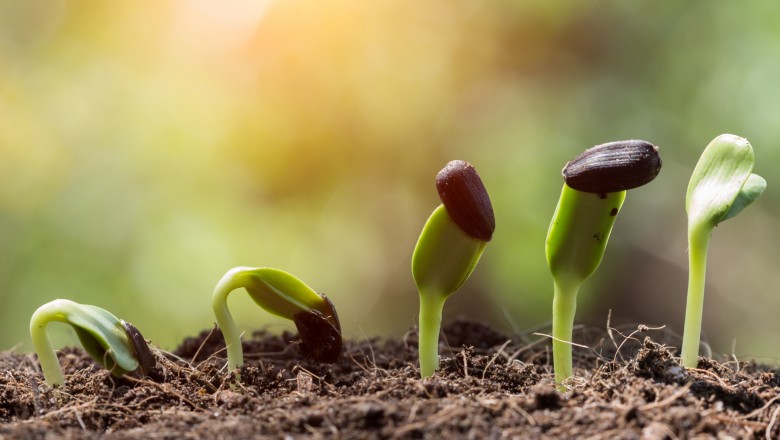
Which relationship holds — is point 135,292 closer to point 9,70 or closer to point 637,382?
point 9,70

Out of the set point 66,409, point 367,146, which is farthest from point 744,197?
point 367,146

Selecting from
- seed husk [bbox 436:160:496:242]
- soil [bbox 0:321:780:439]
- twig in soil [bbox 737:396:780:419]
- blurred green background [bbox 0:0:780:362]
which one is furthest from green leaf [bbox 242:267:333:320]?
blurred green background [bbox 0:0:780:362]

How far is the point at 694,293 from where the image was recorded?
3.29 ft

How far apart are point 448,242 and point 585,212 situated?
0.65 feet

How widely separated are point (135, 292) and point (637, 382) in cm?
255

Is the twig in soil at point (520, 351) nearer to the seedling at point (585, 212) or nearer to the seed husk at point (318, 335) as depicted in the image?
the seedling at point (585, 212)

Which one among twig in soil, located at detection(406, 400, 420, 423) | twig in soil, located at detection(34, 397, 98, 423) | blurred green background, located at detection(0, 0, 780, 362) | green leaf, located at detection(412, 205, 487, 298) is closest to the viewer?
twig in soil, located at detection(406, 400, 420, 423)

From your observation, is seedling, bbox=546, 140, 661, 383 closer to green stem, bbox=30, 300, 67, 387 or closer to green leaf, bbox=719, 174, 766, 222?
green leaf, bbox=719, 174, 766, 222

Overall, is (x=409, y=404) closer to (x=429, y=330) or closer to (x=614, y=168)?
(x=429, y=330)

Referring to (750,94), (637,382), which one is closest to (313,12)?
(750,94)

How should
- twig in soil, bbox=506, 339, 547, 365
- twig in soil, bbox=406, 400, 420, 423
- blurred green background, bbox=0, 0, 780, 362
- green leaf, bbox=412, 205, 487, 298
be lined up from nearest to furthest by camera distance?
1. twig in soil, bbox=406, 400, 420, 423
2. green leaf, bbox=412, 205, 487, 298
3. twig in soil, bbox=506, 339, 547, 365
4. blurred green background, bbox=0, 0, 780, 362

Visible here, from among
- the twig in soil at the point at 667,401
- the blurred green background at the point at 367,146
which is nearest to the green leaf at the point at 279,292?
the twig in soil at the point at 667,401

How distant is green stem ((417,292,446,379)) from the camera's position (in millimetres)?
1023

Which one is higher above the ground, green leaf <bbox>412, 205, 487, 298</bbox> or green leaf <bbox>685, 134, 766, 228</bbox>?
green leaf <bbox>685, 134, 766, 228</bbox>
